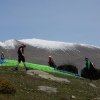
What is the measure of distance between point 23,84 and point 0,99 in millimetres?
5409

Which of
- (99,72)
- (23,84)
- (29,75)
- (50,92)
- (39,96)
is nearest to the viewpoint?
(39,96)

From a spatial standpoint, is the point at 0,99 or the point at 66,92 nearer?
the point at 0,99

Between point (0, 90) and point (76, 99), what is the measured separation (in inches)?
158

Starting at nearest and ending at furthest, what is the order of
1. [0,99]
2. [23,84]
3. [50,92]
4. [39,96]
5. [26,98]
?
[0,99] → [26,98] → [39,96] → [50,92] → [23,84]

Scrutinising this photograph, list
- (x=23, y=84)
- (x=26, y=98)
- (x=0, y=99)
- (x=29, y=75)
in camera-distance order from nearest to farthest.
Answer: (x=0, y=99), (x=26, y=98), (x=23, y=84), (x=29, y=75)

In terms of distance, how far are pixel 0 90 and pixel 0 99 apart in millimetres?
1334

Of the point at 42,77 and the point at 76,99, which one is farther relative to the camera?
the point at 42,77

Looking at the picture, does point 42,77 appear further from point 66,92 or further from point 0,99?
point 0,99

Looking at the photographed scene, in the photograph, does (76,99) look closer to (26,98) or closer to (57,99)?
(57,99)

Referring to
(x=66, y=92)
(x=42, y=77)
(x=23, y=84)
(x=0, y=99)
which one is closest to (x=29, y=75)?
(x=42, y=77)

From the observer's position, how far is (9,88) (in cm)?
1623

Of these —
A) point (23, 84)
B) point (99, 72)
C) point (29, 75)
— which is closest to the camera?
point (23, 84)

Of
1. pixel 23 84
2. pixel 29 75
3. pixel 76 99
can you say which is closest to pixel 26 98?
pixel 76 99

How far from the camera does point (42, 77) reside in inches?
998
